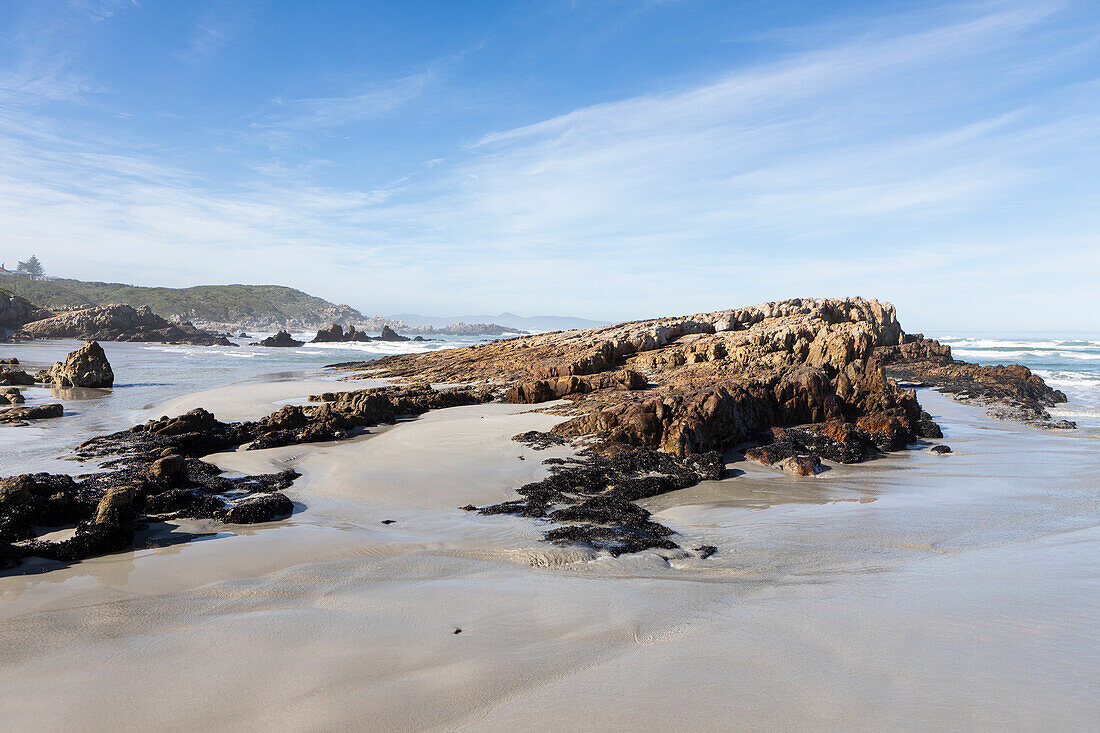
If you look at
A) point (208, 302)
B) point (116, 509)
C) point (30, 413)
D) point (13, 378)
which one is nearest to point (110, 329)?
point (13, 378)

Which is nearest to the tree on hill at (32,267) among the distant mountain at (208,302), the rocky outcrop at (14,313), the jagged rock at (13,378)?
the distant mountain at (208,302)

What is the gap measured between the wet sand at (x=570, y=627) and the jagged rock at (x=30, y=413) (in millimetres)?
10007

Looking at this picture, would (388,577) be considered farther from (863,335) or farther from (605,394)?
(863,335)

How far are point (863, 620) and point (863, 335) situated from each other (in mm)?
12817

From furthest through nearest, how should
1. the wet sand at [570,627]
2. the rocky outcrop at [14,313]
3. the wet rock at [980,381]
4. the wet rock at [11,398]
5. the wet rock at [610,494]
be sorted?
1. the rocky outcrop at [14,313]
2. the wet rock at [980,381]
3. the wet rock at [11,398]
4. the wet rock at [610,494]
5. the wet sand at [570,627]

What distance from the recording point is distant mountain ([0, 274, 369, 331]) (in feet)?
339

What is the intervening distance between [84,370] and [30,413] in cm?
775

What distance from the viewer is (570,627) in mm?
3580

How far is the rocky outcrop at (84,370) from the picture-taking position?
18.5 metres

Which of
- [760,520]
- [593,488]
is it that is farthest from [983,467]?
[593,488]

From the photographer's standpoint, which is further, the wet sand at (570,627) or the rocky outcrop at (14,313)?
the rocky outcrop at (14,313)

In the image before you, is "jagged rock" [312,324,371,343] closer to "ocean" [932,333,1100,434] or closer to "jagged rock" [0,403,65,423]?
"jagged rock" [0,403,65,423]

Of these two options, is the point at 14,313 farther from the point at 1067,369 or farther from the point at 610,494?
the point at 1067,369

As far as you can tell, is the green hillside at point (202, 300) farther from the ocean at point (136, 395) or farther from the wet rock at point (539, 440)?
the wet rock at point (539, 440)
